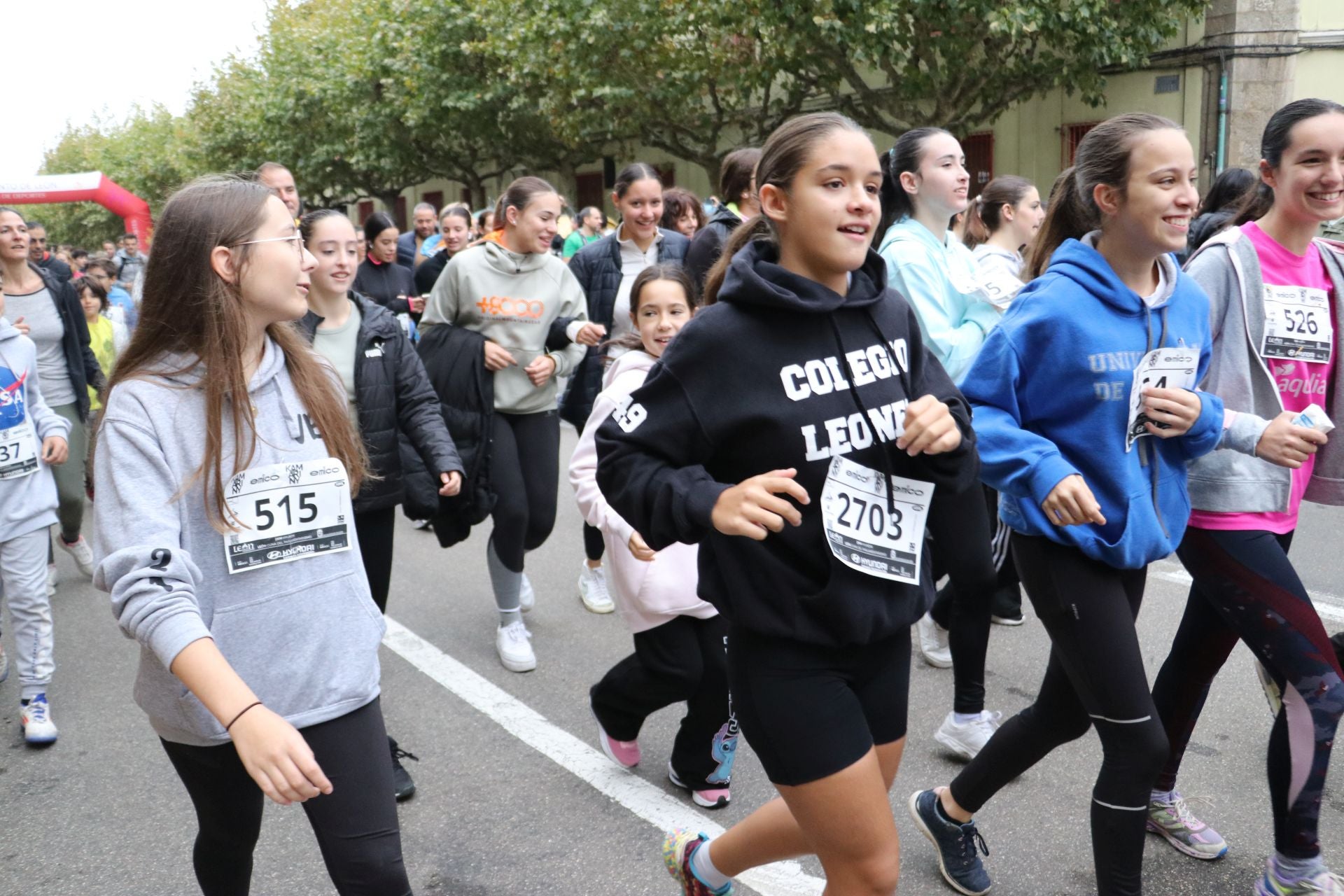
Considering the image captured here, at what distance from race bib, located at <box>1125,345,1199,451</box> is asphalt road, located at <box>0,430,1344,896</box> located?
125 centimetres

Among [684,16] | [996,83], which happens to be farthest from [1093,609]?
[684,16]

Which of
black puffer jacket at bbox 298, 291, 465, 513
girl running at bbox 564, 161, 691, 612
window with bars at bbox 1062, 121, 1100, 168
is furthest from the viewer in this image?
window with bars at bbox 1062, 121, 1100, 168

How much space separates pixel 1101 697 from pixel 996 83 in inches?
679

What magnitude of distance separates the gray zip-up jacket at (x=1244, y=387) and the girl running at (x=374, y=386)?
228 centimetres

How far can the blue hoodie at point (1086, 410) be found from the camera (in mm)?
2787

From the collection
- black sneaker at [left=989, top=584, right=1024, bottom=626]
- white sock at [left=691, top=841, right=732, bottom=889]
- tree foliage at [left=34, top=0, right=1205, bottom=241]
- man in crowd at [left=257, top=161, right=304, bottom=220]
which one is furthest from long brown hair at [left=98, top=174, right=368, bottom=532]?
tree foliage at [left=34, top=0, right=1205, bottom=241]

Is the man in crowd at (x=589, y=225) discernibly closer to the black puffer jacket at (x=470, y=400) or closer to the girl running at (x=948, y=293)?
the black puffer jacket at (x=470, y=400)

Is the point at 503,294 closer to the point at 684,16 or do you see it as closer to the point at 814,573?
the point at 814,573

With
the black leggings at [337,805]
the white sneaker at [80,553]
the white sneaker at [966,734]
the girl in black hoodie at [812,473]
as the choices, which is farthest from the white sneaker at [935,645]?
the white sneaker at [80,553]

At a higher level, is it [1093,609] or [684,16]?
[684,16]

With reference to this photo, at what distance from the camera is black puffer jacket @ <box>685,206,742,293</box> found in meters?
5.82

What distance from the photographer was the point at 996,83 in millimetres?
18484

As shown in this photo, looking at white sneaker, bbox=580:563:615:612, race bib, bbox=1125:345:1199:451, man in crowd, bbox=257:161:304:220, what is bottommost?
white sneaker, bbox=580:563:615:612

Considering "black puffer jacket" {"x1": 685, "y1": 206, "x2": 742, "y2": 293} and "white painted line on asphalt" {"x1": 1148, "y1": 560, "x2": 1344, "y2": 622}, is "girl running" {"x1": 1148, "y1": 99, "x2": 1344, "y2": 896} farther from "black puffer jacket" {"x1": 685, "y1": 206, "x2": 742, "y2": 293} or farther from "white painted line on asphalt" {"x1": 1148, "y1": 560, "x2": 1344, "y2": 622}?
"black puffer jacket" {"x1": 685, "y1": 206, "x2": 742, "y2": 293}
